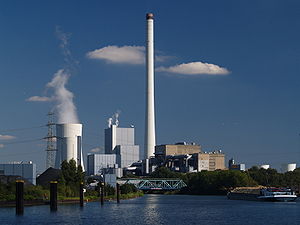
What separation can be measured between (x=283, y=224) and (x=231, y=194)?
83.5 metres

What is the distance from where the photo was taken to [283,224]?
58594 millimetres

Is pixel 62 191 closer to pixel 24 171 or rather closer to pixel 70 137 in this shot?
pixel 24 171

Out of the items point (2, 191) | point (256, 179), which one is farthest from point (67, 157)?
point (2, 191)

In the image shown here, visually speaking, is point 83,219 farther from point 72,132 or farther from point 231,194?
point 72,132

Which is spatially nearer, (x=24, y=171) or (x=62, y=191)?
(x=62, y=191)

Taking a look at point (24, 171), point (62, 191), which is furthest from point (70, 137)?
point (62, 191)

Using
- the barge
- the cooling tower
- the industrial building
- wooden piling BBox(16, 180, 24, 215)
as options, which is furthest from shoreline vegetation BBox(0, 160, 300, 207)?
wooden piling BBox(16, 180, 24, 215)

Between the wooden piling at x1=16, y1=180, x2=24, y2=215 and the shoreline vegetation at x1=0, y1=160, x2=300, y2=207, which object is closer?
the wooden piling at x1=16, y1=180, x2=24, y2=215

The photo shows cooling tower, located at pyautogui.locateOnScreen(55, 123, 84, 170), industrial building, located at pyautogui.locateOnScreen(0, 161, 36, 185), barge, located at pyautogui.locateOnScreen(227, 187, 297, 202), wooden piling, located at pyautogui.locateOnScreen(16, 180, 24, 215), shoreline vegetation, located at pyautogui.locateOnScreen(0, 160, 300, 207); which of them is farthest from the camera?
cooling tower, located at pyautogui.locateOnScreen(55, 123, 84, 170)

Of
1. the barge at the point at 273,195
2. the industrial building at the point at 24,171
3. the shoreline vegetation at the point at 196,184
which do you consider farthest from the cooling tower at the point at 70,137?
the barge at the point at 273,195

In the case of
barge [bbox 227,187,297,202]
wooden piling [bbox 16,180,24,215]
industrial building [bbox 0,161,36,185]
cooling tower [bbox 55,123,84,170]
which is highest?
cooling tower [bbox 55,123,84,170]

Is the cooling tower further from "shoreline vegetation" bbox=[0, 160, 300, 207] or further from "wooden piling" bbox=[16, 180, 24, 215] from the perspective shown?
"wooden piling" bbox=[16, 180, 24, 215]

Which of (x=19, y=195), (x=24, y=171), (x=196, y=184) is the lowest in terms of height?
(x=196, y=184)

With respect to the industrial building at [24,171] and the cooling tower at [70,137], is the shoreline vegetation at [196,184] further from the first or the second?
the cooling tower at [70,137]
